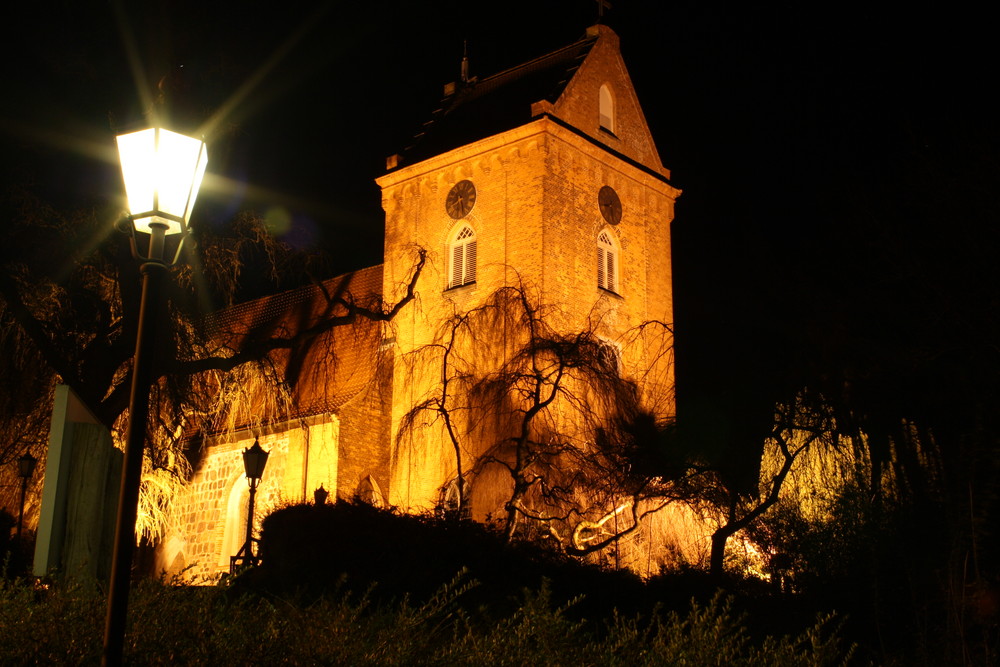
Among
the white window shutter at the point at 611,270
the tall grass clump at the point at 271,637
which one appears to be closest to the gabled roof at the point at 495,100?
the white window shutter at the point at 611,270

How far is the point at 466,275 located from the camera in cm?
2970

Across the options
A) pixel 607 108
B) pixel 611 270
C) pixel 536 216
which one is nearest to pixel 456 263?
pixel 536 216

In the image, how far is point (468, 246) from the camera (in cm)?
2988

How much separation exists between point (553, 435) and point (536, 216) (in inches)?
341

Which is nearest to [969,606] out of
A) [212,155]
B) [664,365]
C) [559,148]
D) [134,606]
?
[134,606]

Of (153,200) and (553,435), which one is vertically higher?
(553,435)

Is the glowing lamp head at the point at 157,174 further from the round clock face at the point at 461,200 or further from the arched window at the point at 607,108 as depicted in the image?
the arched window at the point at 607,108

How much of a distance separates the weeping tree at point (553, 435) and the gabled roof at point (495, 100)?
28.4 feet

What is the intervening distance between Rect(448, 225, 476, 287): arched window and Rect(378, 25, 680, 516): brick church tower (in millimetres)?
31

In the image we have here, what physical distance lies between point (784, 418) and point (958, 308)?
143 inches

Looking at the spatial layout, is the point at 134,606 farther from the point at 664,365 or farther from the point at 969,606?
the point at 664,365

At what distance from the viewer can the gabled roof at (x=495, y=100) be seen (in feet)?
99.0

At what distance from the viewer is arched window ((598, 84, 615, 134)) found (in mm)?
31309

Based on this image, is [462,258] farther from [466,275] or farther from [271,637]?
[271,637]
